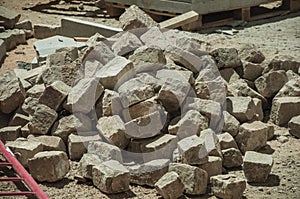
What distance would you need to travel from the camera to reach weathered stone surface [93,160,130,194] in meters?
4.96

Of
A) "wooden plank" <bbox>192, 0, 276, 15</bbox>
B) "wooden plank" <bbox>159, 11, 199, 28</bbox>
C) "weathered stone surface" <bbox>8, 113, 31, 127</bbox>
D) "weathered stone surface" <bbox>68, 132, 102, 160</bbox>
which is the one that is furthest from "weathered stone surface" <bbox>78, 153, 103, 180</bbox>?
"wooden plank" <bbox>192, 0, 276, 15</bbox>

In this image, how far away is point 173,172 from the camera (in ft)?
16.4

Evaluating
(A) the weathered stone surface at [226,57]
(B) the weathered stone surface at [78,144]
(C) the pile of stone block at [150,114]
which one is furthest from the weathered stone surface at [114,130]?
(A) the weathered stone surface at [226,57]

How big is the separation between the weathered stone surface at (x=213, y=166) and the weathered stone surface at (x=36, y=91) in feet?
6.26

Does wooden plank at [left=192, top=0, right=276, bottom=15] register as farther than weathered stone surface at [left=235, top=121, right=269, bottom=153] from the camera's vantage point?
Yes

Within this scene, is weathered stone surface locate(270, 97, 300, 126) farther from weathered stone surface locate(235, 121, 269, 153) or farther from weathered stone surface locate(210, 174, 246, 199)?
weathered stone surface locate(210, 174, 246, 199)

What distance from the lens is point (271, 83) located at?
260 inches

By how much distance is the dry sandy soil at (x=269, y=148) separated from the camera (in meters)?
5.12

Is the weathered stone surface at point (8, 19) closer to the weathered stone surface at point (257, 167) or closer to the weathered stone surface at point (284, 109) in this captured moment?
the weathered stone surface at point (284, 109)

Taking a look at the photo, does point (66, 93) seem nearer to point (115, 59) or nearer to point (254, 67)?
point (115, 59)

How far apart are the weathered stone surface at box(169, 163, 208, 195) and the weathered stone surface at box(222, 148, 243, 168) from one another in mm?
507

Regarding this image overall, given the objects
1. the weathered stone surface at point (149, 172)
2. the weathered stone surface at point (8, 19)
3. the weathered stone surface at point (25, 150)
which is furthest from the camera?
the weathered stone surface at point (8, 19)

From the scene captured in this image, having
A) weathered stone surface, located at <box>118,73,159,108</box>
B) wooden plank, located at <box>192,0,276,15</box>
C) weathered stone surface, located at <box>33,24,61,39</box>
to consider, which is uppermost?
wooden plank, located at <box>192,0,276,15</box>

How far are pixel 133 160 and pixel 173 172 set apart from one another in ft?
1.94
